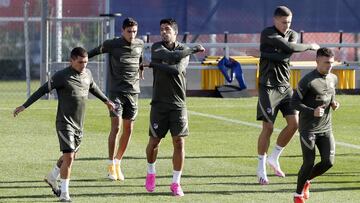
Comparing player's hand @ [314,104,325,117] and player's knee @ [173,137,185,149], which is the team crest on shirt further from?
player's hand @ [314,104,325,117]

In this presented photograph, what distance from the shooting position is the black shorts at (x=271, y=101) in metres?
15.1

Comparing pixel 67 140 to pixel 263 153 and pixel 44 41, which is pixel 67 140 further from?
pixel 44 41

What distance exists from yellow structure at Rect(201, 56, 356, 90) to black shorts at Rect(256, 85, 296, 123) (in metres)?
14.4

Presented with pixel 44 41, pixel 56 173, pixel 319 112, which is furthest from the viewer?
pixel 44 41

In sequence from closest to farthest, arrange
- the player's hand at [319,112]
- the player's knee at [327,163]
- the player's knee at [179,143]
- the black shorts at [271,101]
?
the player's hand at [319,112] → the player's knee at [327,163] → the player's knee at [179,143] → the black shorts at [271,101]

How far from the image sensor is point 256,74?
29.9 metres

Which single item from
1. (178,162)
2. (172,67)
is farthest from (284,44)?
(178,162)

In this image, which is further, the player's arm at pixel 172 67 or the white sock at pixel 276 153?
the white sock at pixel 276 153

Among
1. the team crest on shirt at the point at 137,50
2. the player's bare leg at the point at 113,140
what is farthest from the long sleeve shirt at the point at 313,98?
the team crest on shirt at the point at 137,50

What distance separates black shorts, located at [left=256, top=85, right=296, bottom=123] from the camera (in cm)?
1512

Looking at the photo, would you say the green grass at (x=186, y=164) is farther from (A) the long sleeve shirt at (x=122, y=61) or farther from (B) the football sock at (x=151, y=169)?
(A) the long sleeve shirt at (x=122, y=61)

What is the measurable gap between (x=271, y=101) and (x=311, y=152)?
260 centimetres

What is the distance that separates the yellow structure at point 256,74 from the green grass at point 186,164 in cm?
474

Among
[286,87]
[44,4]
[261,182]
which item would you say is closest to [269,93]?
[286,87]
